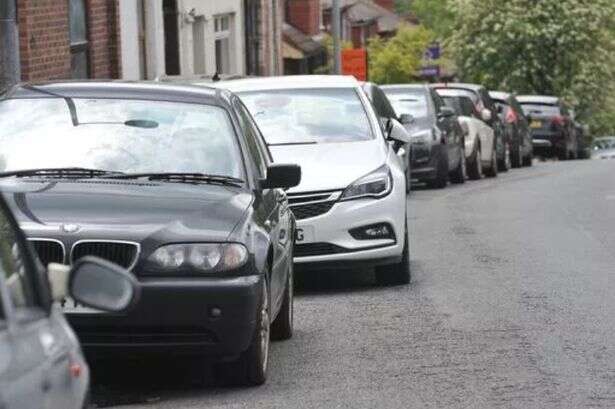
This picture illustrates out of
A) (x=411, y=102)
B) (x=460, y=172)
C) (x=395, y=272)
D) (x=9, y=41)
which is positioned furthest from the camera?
(x=460, y=172)

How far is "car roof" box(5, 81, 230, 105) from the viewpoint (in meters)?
10.3

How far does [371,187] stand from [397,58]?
5404 centimetres

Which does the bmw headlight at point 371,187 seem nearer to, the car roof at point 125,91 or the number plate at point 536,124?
the car roof at point 125,91

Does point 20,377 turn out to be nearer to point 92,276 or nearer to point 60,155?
point 92,276

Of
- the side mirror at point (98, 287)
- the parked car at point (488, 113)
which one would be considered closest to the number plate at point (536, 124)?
the parked car at point (488, 113)

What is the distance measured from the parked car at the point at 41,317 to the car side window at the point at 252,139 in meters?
4.93

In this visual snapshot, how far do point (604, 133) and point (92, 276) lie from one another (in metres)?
81.6

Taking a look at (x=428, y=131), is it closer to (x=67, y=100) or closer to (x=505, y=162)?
(x=505, y=162)

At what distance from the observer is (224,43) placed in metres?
39.3

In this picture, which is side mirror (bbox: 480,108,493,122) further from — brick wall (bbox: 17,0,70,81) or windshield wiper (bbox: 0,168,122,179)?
windshield wiper (bbox: 0,168,122,179)

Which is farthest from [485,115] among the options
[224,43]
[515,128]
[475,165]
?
[224,43]

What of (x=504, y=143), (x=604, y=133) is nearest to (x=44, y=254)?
(x=504, y=143)

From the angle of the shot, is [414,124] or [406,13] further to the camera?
[406,13]

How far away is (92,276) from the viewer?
4.90 m
